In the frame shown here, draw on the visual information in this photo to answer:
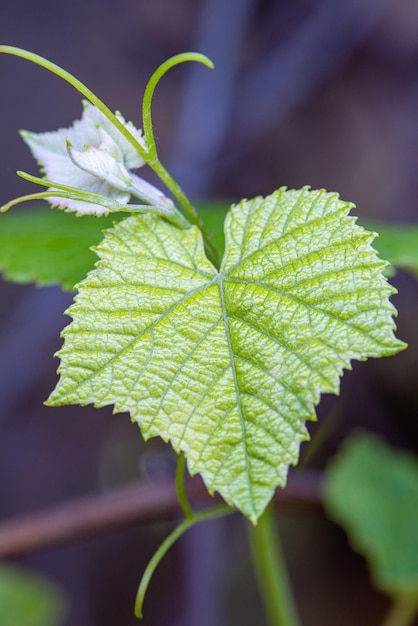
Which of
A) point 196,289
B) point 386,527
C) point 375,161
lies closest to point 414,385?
point 386,527

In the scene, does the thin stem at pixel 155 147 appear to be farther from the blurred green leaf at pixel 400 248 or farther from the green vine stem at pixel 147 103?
the blurred green leaf at pixel 400 248

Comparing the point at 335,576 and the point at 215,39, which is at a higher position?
the point at 215,39

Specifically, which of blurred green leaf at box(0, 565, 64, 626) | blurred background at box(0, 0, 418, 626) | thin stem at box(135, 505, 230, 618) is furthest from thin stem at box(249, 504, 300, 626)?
blurred background at box(0, 0, 418, 626)

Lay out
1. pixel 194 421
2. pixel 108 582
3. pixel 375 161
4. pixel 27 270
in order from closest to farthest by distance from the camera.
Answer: pixel 194 421 → pixel 27 270 → pixel 108 582 → pixel 375 161

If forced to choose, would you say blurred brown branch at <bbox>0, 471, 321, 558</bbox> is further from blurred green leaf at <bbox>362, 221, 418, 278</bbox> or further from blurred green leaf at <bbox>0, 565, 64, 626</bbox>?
blurred green leaf at <bbox>0, 565, 64, 626</bbox>

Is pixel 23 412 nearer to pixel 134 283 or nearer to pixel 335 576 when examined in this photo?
pixel 335 576

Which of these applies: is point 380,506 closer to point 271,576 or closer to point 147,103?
point 271,576

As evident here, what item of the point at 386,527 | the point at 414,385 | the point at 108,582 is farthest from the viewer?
the point at 108,582
